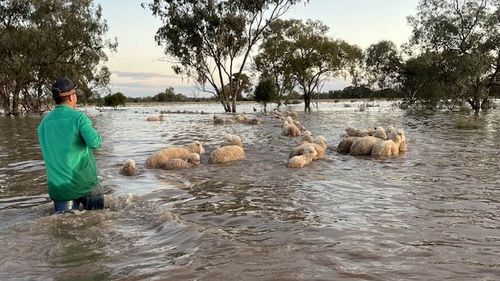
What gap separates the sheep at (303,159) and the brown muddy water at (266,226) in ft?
0.83

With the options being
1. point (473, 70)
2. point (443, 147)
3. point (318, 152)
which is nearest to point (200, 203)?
point (318, 152)

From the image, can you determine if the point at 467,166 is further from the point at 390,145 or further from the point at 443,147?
the point at 443,147

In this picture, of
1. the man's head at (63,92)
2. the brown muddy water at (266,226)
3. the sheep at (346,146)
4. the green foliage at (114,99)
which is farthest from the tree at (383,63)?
the man's head at (63,92)

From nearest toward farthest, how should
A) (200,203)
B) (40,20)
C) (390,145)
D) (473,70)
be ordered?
(200,203) < (390,145) < (473,70) < (40,20)

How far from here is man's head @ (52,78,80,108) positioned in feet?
16.8

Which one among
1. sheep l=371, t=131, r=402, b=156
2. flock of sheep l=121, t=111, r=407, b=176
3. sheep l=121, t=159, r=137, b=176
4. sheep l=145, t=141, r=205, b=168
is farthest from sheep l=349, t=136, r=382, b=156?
sheep l=121, t=159, r=137, b=176

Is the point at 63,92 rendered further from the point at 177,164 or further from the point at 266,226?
the point at 177,164

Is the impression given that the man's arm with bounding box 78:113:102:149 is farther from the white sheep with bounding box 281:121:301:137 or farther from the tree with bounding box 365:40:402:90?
the tree with bounding box 365:40:402:90

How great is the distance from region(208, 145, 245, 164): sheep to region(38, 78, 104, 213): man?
16.8 feet

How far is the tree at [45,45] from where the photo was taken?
37000mm

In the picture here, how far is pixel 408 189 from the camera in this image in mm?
7215

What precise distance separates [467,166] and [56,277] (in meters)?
8.39

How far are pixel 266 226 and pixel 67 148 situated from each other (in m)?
2.40

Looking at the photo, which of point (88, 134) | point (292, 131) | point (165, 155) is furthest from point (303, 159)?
point (292, 131)
